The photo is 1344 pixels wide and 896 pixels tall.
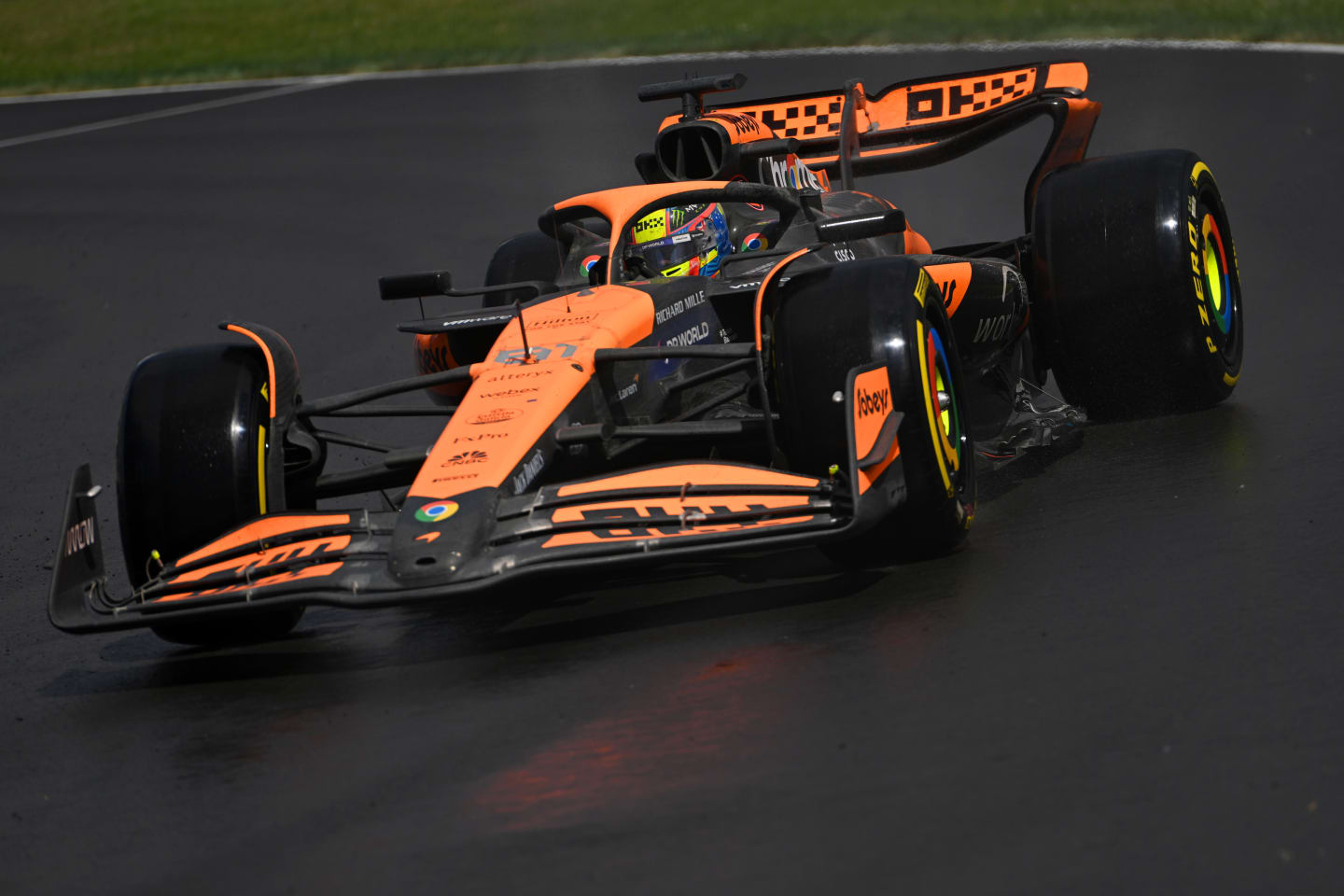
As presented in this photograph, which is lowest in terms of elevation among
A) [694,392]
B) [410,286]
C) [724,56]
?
[724,56]

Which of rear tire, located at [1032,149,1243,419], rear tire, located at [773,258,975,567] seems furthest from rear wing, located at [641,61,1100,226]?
rear tire, located at [773,258,975,567]

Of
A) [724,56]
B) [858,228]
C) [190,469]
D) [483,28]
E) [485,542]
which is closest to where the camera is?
[485,542]

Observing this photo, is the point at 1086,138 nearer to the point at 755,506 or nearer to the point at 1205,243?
the point at 1205,243

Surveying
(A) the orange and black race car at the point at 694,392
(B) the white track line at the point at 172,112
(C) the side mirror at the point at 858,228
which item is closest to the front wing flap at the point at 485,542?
(A) the orange and black race car at the point at 694,392

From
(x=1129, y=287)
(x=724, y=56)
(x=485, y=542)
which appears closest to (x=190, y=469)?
(x=485, y=542)

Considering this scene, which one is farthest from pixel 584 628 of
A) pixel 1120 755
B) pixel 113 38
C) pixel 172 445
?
pixel 113 38

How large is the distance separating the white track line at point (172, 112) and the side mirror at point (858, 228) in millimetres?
16037

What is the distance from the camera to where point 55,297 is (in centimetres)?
1314

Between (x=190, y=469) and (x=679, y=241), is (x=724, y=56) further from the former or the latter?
(x=190, y=469)

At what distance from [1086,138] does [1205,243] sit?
79cm

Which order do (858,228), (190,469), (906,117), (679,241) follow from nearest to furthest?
(190,469) < (858,228) < (679,241) < (906,117)

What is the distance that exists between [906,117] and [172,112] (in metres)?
14.4

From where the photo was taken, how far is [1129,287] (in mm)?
7129

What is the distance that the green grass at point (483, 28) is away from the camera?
18.8m
